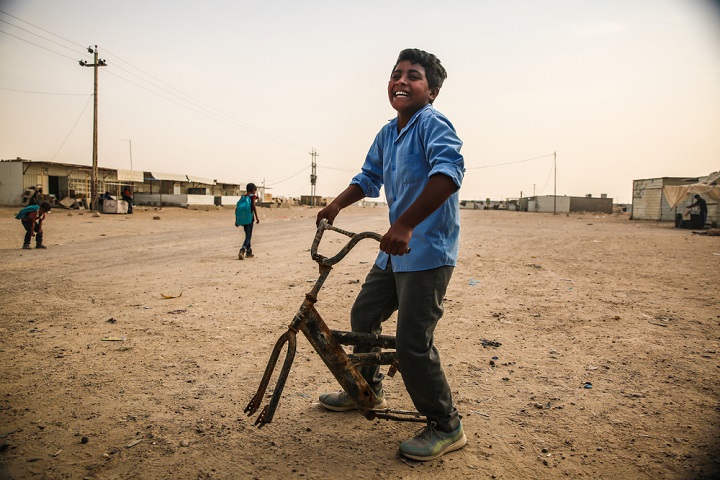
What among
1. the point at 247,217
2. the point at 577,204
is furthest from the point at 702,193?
the point at 577,204

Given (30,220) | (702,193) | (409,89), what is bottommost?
(30,220)

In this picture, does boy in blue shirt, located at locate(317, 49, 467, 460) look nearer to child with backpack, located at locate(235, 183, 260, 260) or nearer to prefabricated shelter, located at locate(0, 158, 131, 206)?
child with backpack, located at locate(235, 183, 260, 260)

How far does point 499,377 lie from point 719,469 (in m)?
1.31

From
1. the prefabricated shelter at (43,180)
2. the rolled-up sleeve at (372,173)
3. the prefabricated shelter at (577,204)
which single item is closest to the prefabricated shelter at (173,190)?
the prefabricated shelter at (43,180)

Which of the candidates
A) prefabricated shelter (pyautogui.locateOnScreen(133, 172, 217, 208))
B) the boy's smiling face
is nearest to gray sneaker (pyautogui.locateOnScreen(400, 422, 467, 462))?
the boy's smiling face

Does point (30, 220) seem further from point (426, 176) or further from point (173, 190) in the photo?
point (173, 190)

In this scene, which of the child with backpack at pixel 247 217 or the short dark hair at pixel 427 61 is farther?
the child with backpack at pixel 247 217

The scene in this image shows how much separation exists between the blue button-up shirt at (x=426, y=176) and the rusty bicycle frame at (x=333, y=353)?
211mm

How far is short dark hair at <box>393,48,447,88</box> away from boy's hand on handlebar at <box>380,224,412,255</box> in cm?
88

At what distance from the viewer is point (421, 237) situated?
2.05 metres

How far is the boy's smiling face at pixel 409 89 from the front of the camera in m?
2.21

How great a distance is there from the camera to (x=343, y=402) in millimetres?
2605

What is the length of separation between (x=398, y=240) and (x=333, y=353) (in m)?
0.72

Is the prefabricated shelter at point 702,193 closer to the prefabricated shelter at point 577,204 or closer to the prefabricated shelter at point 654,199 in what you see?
the prefabricated shelter at point 654,199
